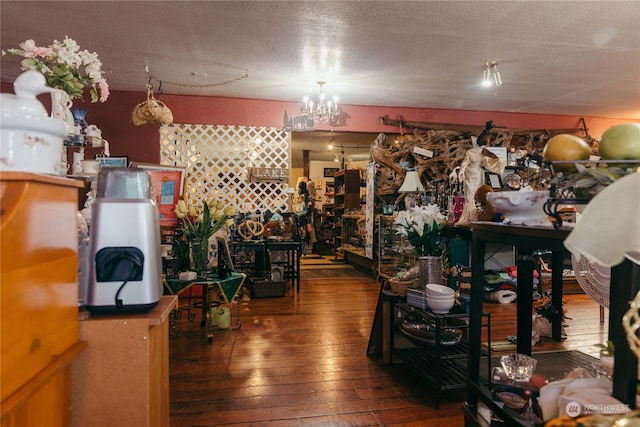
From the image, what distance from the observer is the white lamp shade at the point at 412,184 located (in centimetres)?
556

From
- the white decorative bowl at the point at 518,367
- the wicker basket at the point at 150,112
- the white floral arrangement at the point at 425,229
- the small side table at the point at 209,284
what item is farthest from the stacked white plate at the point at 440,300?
the wicker basket at the point at 150,112

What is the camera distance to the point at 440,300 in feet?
7.37

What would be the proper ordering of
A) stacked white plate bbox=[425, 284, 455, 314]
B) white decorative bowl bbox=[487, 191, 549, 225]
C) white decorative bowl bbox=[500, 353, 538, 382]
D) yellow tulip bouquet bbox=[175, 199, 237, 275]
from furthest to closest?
yellow tulip bouquet bbox=[175, 199, 237, 275], stacked white plate bbox=[425, 284, 455, 314], white decorative bowl bbox=[500, 353, 538, 382], white decorative bowl bbox=[487, 191, 549, 225]

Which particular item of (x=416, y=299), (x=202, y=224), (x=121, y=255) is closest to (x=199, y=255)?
(x=202, y=224)

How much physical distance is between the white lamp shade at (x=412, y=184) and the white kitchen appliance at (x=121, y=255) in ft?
15.5

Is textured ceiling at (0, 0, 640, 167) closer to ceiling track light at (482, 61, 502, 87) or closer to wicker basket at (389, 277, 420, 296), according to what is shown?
ceiling track light at (482, 61, 502, 87)

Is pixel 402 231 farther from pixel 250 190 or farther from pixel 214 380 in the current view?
pixel 250 190

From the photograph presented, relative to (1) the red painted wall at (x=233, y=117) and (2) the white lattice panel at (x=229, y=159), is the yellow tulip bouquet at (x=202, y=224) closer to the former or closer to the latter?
(2) the white lattice panel at (x=229, y=159)

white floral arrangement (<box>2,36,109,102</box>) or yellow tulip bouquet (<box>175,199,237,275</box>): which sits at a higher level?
white floral arrangement (<box>2,36,109,102</box>)

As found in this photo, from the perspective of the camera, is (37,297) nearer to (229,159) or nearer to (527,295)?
(527,295)

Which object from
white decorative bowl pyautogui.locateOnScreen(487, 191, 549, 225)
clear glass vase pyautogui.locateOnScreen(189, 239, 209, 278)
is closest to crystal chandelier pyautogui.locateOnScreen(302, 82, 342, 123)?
clear glass vase pyautogui.locateOnScreen(189, 239, 209, 278)

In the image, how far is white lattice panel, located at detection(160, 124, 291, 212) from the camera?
5.06 meters

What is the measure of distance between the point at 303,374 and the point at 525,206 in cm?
198

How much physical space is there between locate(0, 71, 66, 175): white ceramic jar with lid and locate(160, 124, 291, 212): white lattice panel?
4166 millimetres
